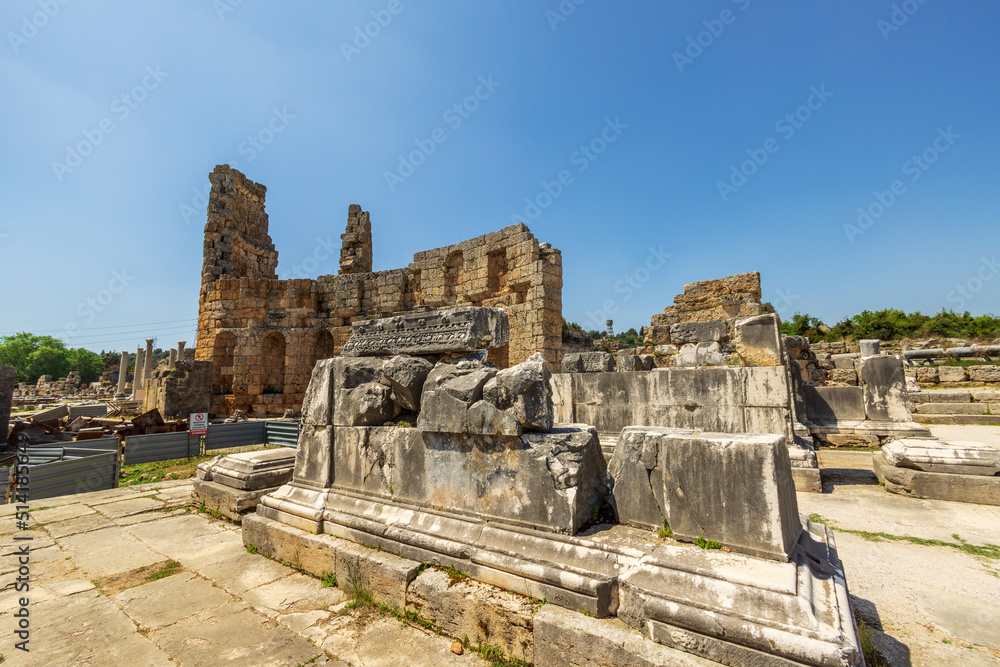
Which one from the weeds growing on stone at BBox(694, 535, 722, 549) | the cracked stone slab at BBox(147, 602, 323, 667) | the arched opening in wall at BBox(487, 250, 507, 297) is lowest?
the cracked stone slab at BBox(147, 602, 323, 667)

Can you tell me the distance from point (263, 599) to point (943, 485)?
21.1 ft

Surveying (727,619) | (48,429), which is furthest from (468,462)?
(48,429)

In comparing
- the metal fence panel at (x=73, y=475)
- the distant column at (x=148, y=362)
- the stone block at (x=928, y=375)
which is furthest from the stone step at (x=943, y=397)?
the distant column at (x=148, y=362)

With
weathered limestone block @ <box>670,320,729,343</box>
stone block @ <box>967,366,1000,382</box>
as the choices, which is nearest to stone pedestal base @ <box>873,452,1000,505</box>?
weathered limestone block @ <box>670,320,729,343</box>

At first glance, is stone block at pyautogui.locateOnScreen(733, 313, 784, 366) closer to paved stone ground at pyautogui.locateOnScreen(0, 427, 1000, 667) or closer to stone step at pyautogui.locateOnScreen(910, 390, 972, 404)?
paved stone ground at pyautogui.locateOnScreen(0, 427, 1000, 667)

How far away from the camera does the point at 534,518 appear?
8.27ft

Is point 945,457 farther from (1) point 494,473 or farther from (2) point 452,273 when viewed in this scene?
(2) point 452,273

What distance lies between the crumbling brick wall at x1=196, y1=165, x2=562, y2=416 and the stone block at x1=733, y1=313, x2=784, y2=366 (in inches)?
211

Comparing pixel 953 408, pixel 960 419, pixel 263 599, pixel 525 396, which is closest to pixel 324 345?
pixel 263 599

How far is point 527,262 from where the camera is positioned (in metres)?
9.48

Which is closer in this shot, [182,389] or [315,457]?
[315,457]

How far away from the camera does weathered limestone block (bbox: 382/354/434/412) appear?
3.31 m

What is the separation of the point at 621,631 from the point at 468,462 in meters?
1.29

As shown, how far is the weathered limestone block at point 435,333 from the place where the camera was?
3340 mm
